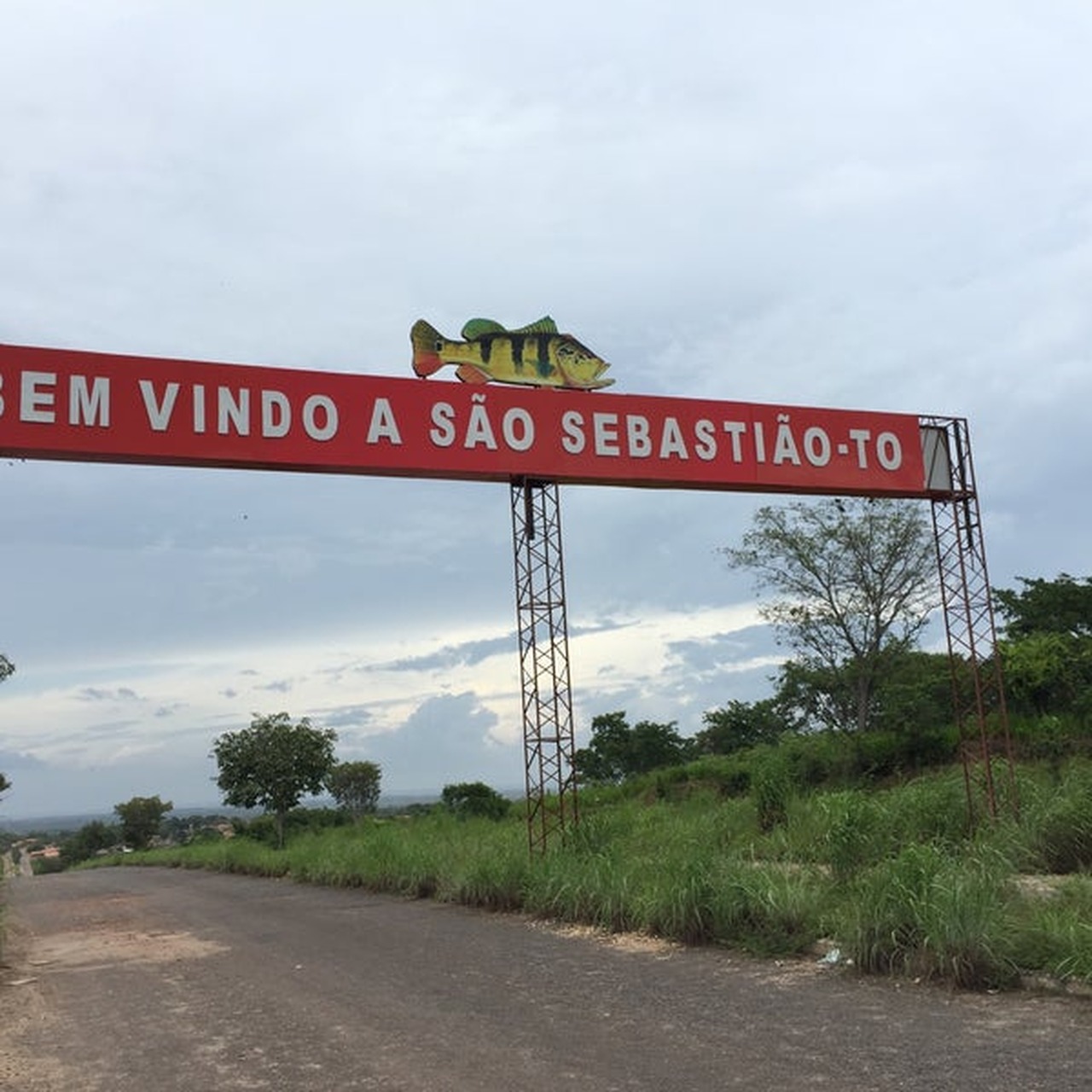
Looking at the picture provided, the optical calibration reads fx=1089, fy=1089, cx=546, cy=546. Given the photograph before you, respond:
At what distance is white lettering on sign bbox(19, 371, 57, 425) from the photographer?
12375mm

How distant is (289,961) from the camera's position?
10344 mm

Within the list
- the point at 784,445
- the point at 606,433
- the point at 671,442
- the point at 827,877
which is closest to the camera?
the point at 827,877

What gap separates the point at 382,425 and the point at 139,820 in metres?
45.6

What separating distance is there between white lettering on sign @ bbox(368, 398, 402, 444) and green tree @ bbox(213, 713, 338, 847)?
1656 cm

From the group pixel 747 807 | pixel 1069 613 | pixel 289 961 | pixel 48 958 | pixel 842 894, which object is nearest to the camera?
pixel 842 894

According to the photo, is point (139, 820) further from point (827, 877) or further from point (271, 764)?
point (827, 877)

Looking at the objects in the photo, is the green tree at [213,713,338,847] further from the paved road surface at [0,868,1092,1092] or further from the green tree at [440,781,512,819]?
the paved road surface at [0,868,1092,1092]

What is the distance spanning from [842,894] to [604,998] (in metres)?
2.69

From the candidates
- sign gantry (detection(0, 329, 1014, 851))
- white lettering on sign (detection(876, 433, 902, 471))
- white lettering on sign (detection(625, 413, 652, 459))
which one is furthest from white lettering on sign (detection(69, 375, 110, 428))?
white lettering on sign (detection(876, 433, 902, 471))

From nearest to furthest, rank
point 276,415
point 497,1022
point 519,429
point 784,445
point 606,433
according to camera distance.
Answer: point 497,1022, point 276,415, point 519,429, point 606,433, point 784,445

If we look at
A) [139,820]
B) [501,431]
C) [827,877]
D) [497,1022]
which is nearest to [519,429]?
[501,431]

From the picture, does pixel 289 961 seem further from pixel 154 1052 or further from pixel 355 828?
pixel 355 828

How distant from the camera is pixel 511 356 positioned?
48.9 ft

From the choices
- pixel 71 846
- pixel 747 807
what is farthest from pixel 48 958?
pixel 71 846
